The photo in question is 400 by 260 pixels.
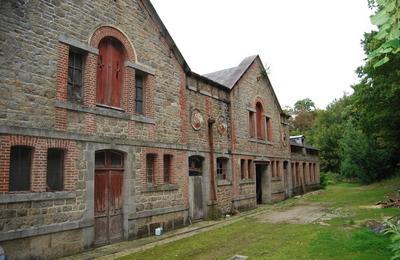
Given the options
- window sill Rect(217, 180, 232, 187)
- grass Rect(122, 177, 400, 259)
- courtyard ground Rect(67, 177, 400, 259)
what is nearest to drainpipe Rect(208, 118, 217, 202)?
window sill Rect(217, 180, 232, 187)

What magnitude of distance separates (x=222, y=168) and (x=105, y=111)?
25.4 ft

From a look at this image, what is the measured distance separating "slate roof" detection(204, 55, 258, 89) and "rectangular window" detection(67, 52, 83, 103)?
28.9 feet

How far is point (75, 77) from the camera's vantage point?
9.26 meters

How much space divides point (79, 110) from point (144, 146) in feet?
8.87

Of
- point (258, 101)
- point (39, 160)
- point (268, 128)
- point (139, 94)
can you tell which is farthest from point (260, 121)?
point (39, 160)

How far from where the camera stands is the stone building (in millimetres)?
7465

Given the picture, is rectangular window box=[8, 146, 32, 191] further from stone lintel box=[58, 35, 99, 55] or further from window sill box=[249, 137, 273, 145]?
window sill box=[249, 137, 273, 145]

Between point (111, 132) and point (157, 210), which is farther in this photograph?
point (157, 210)

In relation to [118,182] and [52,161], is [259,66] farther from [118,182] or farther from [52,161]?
[52,161]

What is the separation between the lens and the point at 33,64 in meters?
7.88

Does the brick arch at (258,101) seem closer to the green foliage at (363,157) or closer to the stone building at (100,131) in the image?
the stone building at (100,131)

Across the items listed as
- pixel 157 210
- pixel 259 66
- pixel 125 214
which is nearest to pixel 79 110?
pixel 125 214

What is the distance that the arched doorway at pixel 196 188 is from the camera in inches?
510

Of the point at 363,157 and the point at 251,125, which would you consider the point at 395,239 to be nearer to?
the point at 251,125
